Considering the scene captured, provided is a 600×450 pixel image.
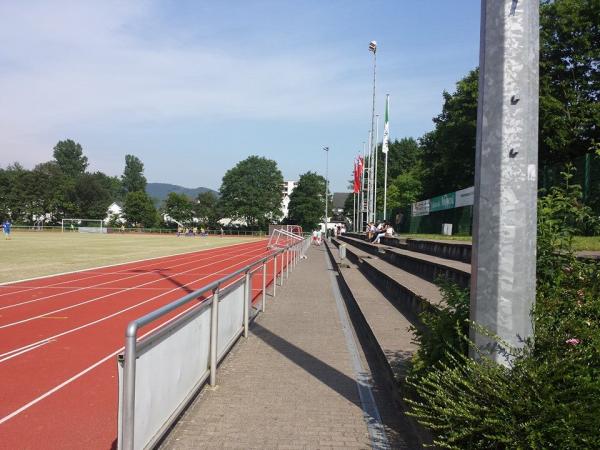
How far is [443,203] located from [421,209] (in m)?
6.79

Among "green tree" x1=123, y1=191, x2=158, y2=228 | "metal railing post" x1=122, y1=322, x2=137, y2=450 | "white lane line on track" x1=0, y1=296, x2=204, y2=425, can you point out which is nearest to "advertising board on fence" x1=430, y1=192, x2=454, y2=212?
"white lane line on track" x1=0, y1=296, x2=204, y2=425

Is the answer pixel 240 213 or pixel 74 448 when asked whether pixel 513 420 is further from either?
pixel 240 213

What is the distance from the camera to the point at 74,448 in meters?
4.04

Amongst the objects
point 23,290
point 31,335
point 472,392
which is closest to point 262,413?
point 472,392

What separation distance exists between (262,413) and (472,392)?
2.25 meters

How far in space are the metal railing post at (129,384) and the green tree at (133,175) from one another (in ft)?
535

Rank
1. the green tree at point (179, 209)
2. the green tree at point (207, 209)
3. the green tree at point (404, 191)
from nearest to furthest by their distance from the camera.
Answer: the green tree at point (404, 191) → the green tree at point (207, 209) → the green tree at point (179, 209)

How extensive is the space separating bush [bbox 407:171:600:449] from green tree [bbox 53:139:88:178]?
15884 centimetres

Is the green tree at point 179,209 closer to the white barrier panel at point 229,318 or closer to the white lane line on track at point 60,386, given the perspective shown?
the white barrier panel at point 229,318

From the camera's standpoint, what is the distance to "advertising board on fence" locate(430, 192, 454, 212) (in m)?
28.4

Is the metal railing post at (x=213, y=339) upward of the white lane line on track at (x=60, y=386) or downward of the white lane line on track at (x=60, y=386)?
upward

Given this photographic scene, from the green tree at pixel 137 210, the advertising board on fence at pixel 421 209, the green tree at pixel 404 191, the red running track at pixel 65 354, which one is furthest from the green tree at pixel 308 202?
the red running track at pixel 65 354

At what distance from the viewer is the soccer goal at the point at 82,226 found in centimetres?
9025

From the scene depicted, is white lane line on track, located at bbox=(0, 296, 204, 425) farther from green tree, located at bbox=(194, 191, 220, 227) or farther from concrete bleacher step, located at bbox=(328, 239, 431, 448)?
green tree, located at bbox=(194, 191, 220, 227)
